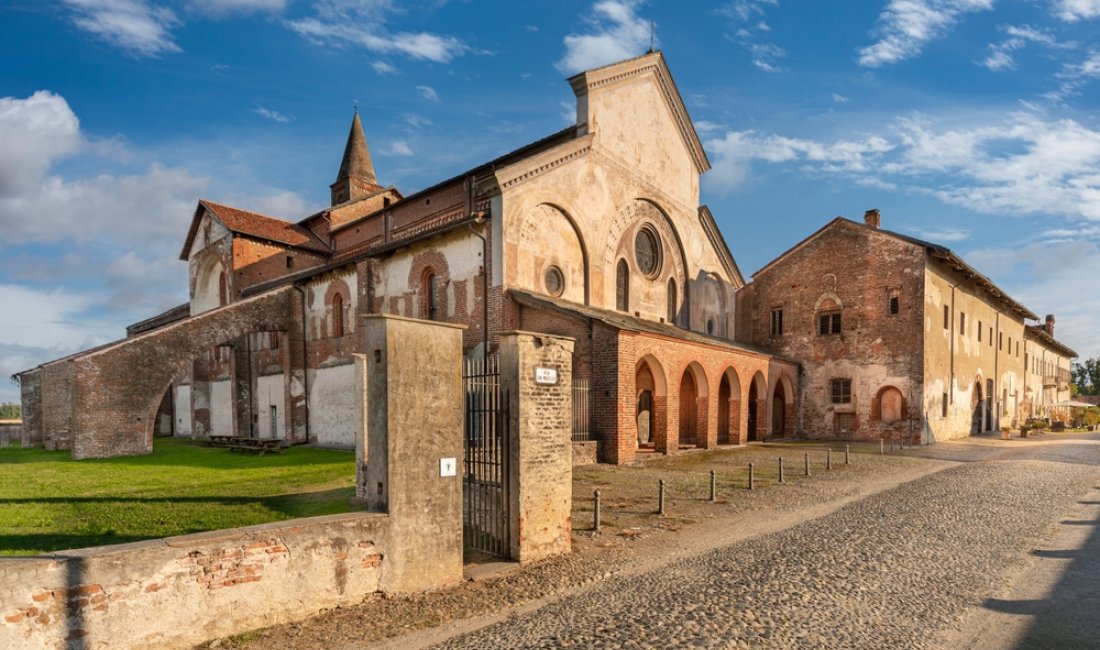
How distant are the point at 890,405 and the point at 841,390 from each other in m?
1.97

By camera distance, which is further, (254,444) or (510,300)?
(254,444)

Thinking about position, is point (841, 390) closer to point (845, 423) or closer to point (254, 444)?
point (845, 423)

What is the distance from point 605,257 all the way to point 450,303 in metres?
6.00

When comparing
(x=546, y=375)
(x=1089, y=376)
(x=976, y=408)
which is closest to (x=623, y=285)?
(x=546, y=375)

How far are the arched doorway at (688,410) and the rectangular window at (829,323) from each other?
8191 millimetres

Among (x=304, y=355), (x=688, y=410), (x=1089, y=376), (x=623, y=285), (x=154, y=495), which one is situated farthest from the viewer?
(x=1089, y=376)

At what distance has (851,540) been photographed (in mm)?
7730

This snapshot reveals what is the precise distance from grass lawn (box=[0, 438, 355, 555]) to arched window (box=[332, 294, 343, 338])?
5.73 m

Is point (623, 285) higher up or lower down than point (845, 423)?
higher up

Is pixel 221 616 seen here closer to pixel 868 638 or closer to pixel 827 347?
pixel 868 638

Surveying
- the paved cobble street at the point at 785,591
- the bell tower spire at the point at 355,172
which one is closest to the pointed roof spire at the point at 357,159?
the bell tower spire at the point at 355,172

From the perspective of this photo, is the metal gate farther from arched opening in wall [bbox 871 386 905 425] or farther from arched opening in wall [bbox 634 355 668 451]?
arched opening in wall [bbox 871 386 905 425]

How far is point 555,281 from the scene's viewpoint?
62.2 ft

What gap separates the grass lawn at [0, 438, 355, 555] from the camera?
8.16m
